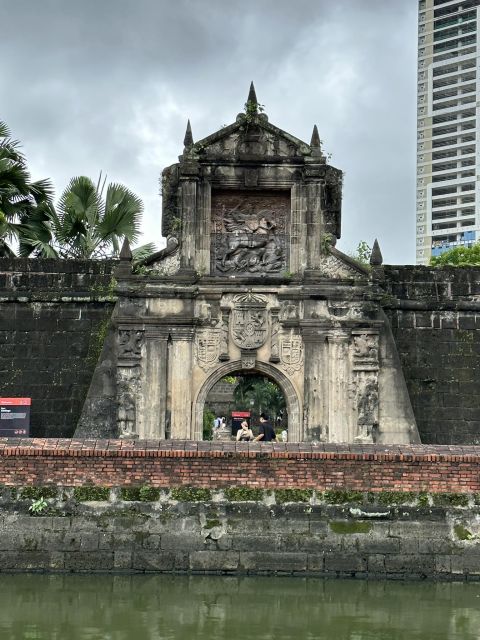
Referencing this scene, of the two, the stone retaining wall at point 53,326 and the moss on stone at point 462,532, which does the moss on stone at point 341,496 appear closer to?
the moss on stone at point 462,532

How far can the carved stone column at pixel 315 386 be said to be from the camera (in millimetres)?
19016

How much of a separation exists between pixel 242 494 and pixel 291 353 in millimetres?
6118

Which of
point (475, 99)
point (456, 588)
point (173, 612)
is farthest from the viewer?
point (475, 99)

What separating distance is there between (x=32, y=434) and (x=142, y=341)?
306cm

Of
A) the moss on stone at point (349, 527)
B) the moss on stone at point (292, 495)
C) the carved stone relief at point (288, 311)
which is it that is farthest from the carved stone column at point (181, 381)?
the moss on stone at point (349, 527)

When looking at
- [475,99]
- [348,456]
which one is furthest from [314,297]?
[475,99]

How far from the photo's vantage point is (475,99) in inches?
2982

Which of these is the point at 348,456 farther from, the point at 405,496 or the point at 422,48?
the point at 422,48

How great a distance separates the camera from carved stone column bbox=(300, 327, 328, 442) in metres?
19.0

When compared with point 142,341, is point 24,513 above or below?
below

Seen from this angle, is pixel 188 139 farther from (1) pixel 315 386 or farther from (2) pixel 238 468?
(2) pixel 238 468

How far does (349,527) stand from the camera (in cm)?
1328

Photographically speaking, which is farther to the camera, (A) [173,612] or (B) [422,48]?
(B) [422,48]

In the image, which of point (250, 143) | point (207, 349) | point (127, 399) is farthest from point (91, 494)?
point (250, 143)
